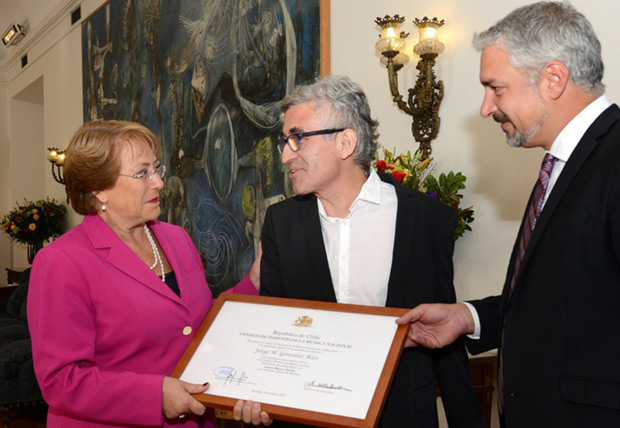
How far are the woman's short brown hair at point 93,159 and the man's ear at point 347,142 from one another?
0.84 meters

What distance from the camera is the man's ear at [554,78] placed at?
1708 millimetres

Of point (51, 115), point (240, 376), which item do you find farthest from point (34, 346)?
point (51, 115)

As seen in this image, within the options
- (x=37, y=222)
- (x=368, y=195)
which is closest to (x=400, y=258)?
(x=368, y=195)

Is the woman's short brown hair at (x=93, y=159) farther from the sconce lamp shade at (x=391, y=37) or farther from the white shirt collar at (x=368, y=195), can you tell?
the sconce lamp shade at (x=391, y=37)

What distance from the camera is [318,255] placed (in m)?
2.30

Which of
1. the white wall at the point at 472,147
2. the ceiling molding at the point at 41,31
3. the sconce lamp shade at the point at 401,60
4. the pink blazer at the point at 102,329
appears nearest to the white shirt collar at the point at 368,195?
the pink blazer at the point at 102,329

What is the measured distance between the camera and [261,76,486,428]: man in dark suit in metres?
2.19

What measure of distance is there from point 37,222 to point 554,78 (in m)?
10.1

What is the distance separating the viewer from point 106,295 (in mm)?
2145

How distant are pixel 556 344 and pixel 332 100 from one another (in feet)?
4.20

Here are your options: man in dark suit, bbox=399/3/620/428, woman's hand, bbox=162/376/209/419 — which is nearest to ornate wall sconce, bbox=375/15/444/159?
man in dark suit, bbox=399/3/620/428

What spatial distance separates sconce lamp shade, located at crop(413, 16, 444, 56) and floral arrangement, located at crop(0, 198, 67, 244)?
844 centimetres
